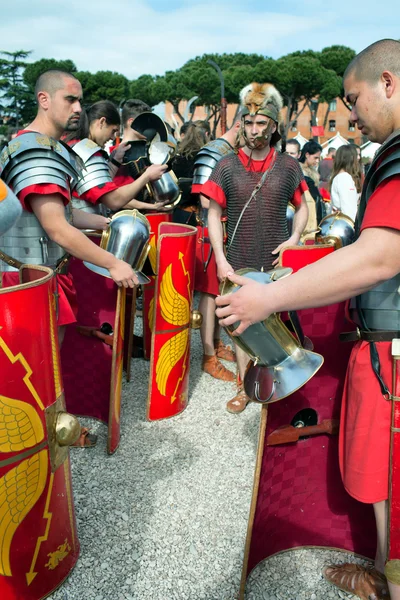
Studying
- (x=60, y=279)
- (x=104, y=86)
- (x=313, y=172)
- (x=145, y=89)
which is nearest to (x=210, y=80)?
(x=145, y=89)

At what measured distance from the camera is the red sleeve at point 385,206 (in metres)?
1.38

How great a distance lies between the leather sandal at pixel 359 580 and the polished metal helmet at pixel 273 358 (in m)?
0.92

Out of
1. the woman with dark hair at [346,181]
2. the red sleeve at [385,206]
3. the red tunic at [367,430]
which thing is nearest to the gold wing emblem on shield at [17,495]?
the red tunic at [367,430]

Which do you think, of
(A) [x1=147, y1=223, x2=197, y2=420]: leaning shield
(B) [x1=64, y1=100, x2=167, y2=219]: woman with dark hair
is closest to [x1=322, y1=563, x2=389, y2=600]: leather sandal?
(A) [x1=147, y1=223, x2=197, y2=420]: leaning shield

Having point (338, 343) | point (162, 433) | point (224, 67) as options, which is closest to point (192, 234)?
point (162, 433)

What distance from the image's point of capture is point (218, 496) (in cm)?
276

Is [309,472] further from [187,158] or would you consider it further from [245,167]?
[187,158]

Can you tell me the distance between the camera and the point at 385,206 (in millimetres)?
1406

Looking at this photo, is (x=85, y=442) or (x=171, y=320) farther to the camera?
(x=171, y=320)

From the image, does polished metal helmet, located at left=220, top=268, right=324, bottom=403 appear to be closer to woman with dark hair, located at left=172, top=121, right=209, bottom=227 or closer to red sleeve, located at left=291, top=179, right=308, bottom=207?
red sleeve, located at left=291, top=179, right=308, bottom=207

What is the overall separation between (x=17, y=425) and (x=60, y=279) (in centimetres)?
139

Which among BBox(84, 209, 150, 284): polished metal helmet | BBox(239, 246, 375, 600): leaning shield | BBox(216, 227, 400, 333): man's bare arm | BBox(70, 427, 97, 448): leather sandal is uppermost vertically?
BBox(216, 227, 400, 333): man's bare arm

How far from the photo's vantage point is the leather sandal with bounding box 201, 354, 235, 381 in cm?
434

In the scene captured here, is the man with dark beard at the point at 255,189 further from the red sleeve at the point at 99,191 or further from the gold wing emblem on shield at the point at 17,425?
the gold wing emblem on shield at the point at 17,425
